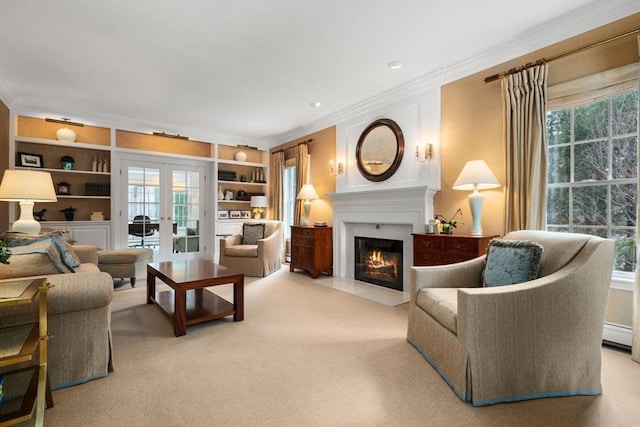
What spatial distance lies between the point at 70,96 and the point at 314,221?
13.2 feet

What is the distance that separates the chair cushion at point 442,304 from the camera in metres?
1.81

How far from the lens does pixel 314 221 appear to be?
5.57 meters

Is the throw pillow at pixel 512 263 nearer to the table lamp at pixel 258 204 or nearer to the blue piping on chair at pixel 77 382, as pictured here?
the blue piping on chair at pixel 77 382

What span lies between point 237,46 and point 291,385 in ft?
9.74

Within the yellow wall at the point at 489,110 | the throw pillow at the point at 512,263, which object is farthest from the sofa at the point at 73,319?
the yellow wall at the point at 489,110

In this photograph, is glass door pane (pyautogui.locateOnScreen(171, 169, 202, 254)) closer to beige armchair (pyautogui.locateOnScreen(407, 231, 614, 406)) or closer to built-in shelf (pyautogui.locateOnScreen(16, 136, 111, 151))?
built-in shelf (pyautogui.locateOnScreen(16, 136, 111, 151))

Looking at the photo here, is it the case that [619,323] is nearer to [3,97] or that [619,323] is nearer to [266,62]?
[266,62]

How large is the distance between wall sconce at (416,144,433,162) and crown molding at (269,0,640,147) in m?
0.69

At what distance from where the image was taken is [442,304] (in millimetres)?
1950

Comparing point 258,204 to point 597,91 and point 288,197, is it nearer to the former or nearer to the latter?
point 288,197

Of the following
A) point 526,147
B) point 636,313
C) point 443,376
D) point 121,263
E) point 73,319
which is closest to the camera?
point 73,319

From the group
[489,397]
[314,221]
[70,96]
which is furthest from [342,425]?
[70,96]

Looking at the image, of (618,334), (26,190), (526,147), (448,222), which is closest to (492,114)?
(526,147)

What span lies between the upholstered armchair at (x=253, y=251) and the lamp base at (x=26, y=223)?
238 centimetres
